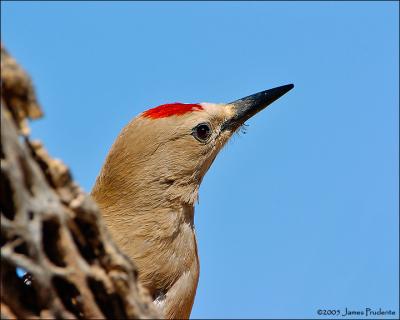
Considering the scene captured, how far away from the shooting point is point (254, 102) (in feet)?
21.2

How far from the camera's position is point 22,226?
2.68 metres

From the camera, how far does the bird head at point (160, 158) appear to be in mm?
5520

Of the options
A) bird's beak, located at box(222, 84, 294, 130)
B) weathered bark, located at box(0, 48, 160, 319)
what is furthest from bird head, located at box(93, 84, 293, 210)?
weathered bark, located at box(0, 48, 160, 319)


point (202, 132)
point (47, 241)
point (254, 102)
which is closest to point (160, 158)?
point (202, 132)

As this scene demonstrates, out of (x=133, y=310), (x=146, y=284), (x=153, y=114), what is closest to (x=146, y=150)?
(x=153, y=114)

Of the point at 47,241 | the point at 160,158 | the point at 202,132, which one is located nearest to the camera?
the point at 47,241

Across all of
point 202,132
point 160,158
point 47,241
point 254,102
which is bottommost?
point 47,241

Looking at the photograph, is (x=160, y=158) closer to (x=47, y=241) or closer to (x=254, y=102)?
(x=254, y=102)

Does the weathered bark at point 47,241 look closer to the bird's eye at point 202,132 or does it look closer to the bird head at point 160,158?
the bird head at point 160,158

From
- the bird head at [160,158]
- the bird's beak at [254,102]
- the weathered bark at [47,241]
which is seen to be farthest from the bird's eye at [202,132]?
the weathered bark at [47,241]

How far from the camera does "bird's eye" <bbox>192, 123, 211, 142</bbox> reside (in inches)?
234

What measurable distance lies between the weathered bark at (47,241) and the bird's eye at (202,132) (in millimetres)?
3041

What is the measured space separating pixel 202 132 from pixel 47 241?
3.29 meters

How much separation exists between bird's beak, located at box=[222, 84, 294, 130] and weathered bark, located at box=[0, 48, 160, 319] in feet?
11.7
